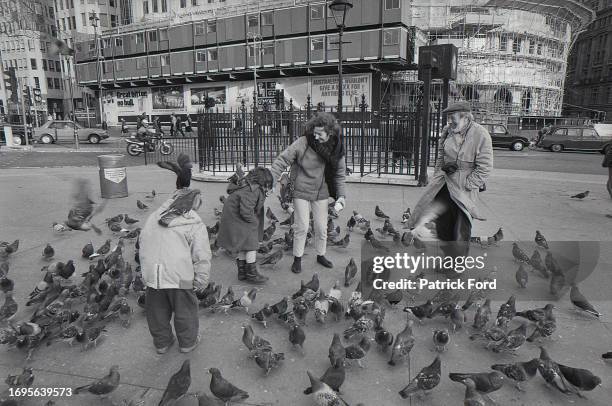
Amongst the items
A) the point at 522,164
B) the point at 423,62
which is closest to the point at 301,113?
the point at 423,62

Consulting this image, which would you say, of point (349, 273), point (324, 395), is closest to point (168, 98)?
point (349, 273)

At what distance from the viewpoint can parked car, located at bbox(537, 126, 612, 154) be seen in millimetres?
23495

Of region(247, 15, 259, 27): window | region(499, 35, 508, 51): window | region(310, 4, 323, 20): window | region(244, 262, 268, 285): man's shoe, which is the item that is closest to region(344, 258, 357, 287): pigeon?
region(244, 262, 268, 285): man's shoe

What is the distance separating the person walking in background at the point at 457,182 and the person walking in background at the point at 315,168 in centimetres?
100

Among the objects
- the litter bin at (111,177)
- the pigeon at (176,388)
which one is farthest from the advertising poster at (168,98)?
the pigeon at (176,388)

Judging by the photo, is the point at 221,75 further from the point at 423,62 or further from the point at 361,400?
the point at 361,400

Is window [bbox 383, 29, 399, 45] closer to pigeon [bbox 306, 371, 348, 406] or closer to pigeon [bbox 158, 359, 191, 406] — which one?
pigeon [bbox 306, 371, 348, 406]

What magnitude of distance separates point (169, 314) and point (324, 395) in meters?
1.43

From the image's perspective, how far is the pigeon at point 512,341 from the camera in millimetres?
3281

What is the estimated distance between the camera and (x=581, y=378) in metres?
2.80

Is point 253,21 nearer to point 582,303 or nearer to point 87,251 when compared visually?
point 87,251

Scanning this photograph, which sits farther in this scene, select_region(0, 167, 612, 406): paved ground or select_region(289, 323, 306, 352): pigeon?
select_region(289, 323, 306, 352): pigeon

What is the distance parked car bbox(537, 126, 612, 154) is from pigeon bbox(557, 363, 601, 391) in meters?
25.0

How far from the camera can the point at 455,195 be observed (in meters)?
4.40
